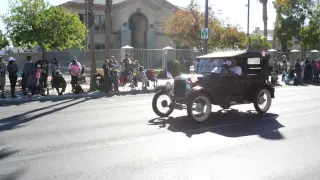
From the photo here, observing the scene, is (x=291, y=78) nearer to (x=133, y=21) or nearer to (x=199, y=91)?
(x=199, y=91)

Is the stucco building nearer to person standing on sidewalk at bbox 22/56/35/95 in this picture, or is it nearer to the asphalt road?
person standing on sidewalk at bbox 22/56/35/95

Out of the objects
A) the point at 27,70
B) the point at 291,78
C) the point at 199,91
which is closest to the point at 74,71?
the point at 27,70

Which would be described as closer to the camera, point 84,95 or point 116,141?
point 116,141

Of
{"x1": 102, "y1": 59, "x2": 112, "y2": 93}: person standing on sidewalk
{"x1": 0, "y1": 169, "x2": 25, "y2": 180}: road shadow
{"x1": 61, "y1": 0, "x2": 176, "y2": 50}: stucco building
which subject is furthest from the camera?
{"x1": 61, "y1": 0, "x2": 176, "y2": 50}: stucco building

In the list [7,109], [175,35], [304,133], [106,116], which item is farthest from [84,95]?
[175,35]

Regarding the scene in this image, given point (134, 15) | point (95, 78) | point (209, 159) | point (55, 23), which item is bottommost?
point (209, 159)

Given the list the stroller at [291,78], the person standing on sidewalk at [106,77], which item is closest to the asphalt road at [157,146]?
the person standing on sidewalk at [106,77]

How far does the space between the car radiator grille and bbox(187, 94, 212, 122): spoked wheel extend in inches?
21.1

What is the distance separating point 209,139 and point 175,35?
102 ft

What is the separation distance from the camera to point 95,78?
61.4 ft

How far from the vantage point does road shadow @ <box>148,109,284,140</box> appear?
8.23 metres

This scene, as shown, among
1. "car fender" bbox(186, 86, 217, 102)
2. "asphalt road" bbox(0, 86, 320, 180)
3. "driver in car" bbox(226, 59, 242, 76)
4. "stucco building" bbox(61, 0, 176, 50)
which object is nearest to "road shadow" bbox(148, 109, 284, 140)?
"asphalt road" bbox(0, 86, 320, 180)

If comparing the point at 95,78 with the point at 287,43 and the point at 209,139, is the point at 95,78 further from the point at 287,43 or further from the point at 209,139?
the point at 287,43

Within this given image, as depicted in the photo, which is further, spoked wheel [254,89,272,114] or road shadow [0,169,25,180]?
spoked wheel [254,89,272,114]
